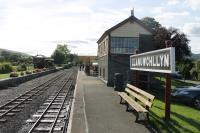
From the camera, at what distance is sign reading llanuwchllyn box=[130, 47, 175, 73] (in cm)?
1038

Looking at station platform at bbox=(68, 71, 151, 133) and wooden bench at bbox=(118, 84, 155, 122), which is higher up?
wooden bench at bbox=(118, 84, 155, 122)

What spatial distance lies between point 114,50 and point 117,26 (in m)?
2.16

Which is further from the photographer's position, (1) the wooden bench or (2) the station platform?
(1) the wooden bench

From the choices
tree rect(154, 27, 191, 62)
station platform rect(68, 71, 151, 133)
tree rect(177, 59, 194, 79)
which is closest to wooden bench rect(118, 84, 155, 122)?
station platform rect(68, 71, 151, 133)

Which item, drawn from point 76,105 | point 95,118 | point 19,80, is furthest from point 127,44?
point 95,118

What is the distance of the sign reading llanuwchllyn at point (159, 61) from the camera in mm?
10375

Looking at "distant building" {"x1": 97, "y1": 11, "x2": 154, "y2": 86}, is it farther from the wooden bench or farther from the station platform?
the wooden bench

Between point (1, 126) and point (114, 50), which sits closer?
point (1, 126)

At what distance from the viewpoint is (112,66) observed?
32.8 metres

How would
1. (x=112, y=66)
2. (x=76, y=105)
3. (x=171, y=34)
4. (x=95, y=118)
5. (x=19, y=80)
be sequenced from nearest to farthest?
(x=95, y=118)
(x=76, y=105)
(x=112, y=66)
(x=19, y=80)
(x=171, y=34)

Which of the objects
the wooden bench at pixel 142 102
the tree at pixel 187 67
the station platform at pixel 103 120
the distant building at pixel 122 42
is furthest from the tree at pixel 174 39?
the wooden bench at pixel 142 102

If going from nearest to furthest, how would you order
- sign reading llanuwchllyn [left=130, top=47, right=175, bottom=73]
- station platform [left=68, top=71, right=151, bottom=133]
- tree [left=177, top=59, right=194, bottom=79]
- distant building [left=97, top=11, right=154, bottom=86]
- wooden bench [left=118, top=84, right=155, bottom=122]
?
sign reading llanuwchllyn [left=130, top=47, right=175, bottom=73]
station platform [left=68, top=71, right=151, bottom=133]
wooden bench [left=118, top=84, right=155, bottom=122]
distant building [left=97, top=11, right=154, bottom=86]
tree [left=177, top=59, right=194, bottom=79]

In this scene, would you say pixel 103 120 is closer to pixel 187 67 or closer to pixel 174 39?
pixel 174 39

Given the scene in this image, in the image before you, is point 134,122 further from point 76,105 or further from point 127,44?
point 127,44
